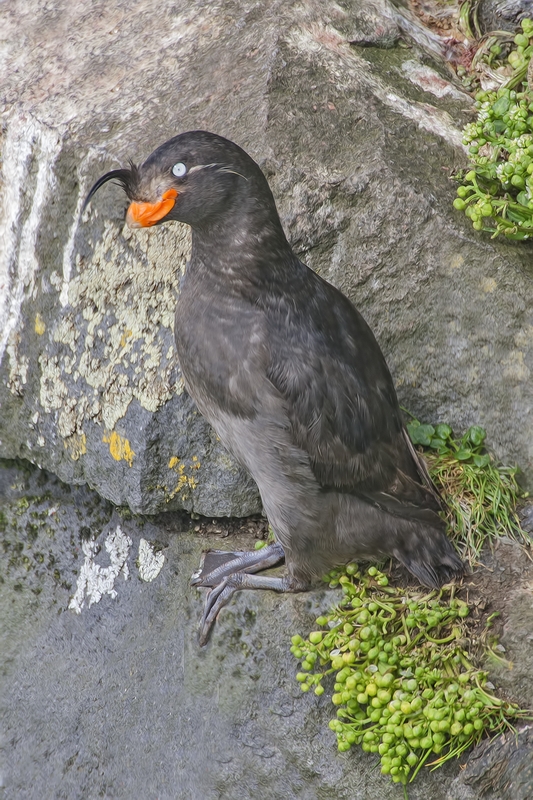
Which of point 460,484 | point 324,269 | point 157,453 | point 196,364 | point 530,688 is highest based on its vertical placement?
point 196,364

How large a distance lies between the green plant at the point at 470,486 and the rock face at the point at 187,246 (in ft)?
0.31

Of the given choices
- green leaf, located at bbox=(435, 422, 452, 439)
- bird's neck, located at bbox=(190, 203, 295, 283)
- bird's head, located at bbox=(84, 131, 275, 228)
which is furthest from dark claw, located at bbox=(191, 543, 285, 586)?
bird's head, located at bbox=(84, 131, 275, 228)

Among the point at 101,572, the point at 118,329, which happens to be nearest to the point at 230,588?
the point at 101,572

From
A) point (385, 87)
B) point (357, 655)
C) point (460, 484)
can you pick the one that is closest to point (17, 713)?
point (357, 655)

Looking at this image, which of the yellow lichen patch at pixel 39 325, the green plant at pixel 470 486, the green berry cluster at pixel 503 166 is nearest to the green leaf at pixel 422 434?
the green plant at pixel 470 486

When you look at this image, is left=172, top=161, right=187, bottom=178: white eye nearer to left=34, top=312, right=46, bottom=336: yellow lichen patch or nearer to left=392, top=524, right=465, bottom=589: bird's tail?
left=34, top=312, right=46, bottom=336: yellow lichen patch

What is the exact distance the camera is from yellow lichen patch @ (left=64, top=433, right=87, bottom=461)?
379 centimetres

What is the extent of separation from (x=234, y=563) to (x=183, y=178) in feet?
5.64

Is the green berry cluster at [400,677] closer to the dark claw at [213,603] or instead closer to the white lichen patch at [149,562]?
the dark claw at [213,603]

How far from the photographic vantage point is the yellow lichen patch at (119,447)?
143 inches

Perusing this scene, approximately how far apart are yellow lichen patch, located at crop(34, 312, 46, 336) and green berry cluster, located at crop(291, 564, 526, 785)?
6.20 feet

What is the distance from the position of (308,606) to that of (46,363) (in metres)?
1.73

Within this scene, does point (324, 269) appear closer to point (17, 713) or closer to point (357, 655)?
point (357, 655)

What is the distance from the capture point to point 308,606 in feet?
11.1
